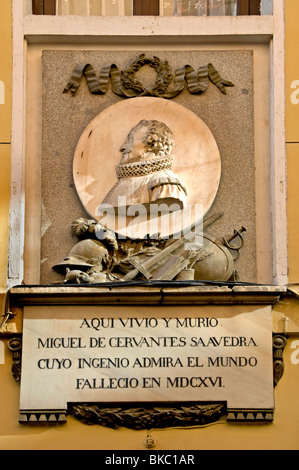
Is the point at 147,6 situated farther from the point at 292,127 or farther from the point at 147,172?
the point at 292,127

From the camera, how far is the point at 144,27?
529 inches

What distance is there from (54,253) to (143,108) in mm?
1646

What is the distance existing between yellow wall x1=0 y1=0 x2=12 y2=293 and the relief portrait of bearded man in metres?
0.90

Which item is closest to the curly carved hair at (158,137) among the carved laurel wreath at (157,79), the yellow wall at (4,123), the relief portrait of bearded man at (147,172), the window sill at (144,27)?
the relief portrait of bearded man at (147,172)

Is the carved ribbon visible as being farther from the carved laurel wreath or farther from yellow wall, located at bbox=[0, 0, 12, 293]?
yellow wall, located at bbox=[0, 0, 12, 293]

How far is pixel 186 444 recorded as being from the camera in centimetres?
1230

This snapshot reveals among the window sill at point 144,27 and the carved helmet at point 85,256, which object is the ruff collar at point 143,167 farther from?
the window sill at point 144,27

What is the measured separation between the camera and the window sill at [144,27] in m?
13.4

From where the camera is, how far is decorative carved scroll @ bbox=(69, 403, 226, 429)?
1227 cm

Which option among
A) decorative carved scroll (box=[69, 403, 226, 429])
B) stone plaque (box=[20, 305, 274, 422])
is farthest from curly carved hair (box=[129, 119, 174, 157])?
decorative carved scroll (box=[69, 403, 226, 429])

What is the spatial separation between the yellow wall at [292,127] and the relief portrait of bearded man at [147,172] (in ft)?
3.34

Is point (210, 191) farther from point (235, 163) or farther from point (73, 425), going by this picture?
point (73, 425)

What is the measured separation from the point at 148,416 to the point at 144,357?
0.52 m

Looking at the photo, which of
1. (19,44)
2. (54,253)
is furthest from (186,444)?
(19,44)
